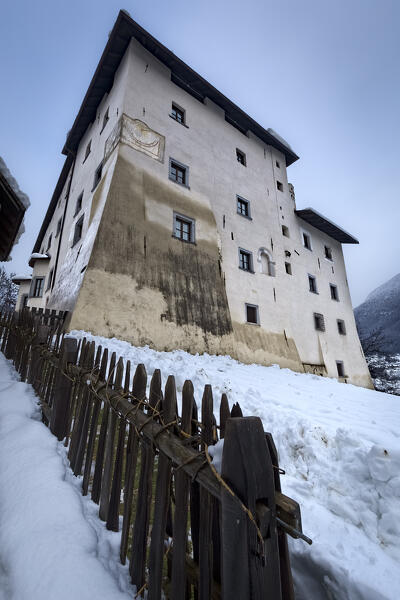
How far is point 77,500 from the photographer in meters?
1.90

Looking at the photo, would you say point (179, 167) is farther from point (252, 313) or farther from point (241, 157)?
point (252, 313)

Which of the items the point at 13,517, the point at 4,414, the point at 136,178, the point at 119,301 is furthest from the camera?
the point at 136,178

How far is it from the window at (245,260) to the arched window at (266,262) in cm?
58

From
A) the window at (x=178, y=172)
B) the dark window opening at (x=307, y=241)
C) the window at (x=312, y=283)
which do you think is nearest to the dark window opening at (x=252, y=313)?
the window at (x=312, y=283)

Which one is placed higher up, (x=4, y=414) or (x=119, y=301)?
(x=119, y=301)

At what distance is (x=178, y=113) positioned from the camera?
44.9ft

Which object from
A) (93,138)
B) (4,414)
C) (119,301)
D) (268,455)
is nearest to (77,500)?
(268,455)

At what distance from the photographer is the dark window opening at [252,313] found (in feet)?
41.1

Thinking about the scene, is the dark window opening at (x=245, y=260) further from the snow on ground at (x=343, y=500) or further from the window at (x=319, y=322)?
the snow on ground at (x=343, y=500)

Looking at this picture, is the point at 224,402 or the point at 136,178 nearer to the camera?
the point at 224,402

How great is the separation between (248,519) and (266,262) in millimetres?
14125

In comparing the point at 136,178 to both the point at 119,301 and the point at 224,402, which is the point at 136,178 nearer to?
the point at 119,301

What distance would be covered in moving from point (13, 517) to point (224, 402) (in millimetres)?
1620

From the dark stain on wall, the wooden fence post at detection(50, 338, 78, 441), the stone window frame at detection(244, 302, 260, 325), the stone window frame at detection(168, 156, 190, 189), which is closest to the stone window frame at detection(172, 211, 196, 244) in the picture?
the dark stain on wall
